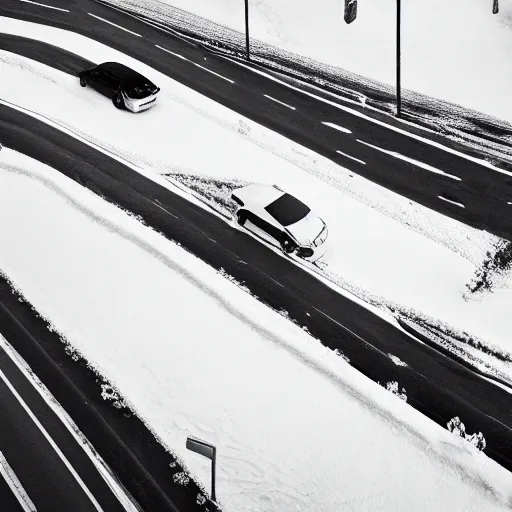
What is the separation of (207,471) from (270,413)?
212 cm

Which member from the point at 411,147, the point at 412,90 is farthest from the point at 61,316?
the point at 412,90

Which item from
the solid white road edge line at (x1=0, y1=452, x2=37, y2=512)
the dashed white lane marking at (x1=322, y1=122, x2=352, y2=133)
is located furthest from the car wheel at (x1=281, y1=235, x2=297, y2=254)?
the solid white road edge line at (x1=0, y1=452, x2=37, y2=512)

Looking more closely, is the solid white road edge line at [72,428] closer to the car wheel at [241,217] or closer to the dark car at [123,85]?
the car wheel at [241,217]

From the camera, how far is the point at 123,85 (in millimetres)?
22891

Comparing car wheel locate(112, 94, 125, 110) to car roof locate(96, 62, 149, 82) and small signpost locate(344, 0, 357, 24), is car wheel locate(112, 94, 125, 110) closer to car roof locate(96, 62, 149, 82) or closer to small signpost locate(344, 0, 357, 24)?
car roof locate(96, 62, 149, 82)

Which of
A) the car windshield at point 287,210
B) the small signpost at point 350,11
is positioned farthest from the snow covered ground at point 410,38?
the car windshield at point 287,210

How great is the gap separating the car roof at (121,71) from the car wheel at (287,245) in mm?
10977

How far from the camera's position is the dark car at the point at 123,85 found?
22.9m

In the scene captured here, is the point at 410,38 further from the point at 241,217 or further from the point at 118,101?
the point at 241,217

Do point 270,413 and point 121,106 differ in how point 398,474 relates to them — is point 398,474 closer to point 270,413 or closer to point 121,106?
point 270,413

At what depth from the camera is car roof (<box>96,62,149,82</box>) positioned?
76.3 feet

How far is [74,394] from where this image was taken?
1411 cm

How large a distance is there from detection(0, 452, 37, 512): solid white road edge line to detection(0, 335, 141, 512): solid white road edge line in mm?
1530

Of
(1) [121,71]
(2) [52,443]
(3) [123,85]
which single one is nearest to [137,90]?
(3) [123,85]
